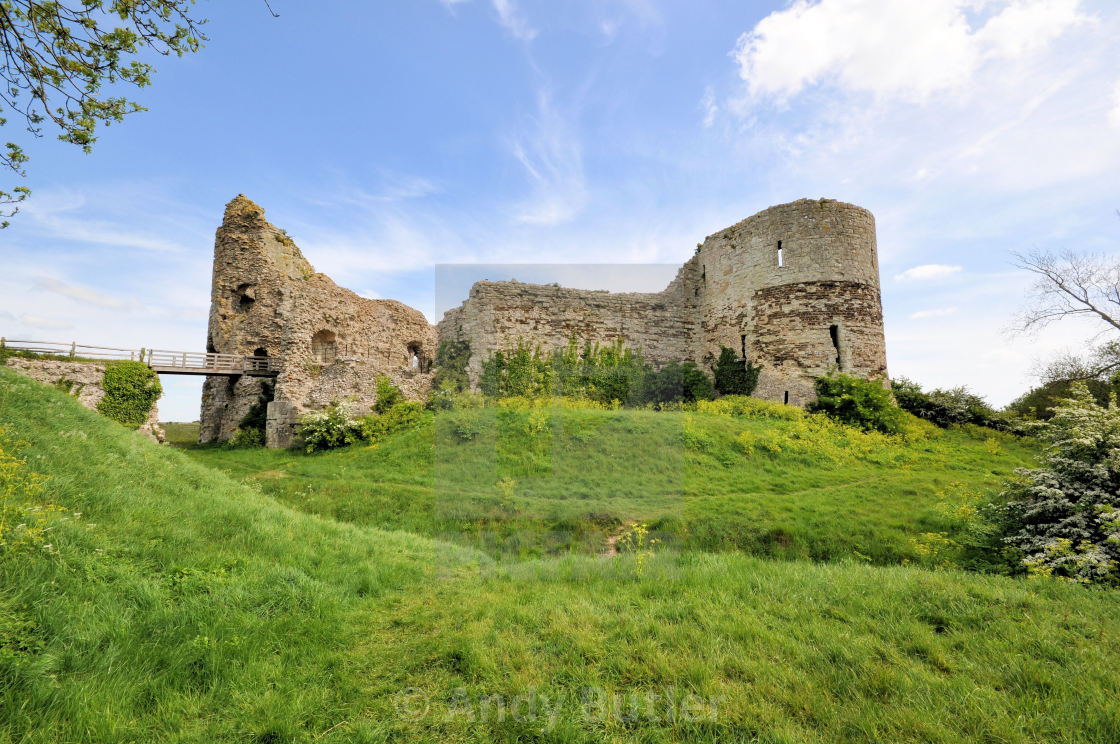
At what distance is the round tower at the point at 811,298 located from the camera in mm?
18109

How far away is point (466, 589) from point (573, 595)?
4.13 feet

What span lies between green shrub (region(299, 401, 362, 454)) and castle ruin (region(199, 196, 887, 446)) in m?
2.04

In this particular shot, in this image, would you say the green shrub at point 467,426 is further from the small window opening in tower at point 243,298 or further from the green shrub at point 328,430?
the small window opening in tower at point 243,298

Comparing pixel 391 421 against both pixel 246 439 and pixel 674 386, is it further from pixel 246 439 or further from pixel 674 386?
pixel 674 386

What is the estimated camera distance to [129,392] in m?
14.9

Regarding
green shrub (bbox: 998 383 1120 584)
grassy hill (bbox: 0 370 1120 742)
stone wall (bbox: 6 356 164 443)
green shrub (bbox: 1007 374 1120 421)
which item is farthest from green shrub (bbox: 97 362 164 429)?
green shrub (bbox: 1007 374 1120 421)

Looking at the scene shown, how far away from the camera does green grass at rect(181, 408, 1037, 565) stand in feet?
26.6

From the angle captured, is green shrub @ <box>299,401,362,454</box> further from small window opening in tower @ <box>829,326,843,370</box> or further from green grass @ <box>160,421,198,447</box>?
small window opening in tower @ <box>829,326,843,370</box>

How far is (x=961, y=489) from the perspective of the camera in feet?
30.2

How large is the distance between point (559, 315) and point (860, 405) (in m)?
12.3

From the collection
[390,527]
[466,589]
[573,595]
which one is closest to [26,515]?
[466,589]

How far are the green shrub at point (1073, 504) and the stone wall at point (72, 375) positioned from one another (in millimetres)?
20098

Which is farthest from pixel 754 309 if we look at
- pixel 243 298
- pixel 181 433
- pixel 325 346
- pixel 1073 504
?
pixel 181 433

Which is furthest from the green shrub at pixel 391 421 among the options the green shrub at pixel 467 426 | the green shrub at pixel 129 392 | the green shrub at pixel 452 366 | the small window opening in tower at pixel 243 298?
the small window opening in tower at pixel 243 298
